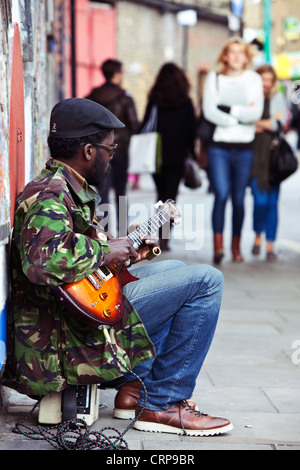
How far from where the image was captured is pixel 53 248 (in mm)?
3049

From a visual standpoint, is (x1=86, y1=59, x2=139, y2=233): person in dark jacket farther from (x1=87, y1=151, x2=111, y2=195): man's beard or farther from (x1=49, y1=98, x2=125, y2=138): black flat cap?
(x1=49, y1=98, x2=125, y2=138): black flat cap

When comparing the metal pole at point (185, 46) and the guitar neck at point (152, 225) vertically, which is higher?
the guitar neck at point (152, 225)

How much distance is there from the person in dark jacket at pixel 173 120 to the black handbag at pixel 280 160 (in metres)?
0.83

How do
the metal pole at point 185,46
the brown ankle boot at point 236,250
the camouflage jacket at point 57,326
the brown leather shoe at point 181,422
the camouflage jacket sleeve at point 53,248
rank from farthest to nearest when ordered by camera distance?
the metal pole at point 185,46
the brown ankle boot at point 236,250
the brown leather shoe at point 181,422
the camouflage jacket at point 57,326
the camouflage jacket sleeve at point 53,248

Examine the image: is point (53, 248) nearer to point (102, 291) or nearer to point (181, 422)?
point (102, 291)

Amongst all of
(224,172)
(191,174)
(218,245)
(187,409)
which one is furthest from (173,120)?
(187,409)

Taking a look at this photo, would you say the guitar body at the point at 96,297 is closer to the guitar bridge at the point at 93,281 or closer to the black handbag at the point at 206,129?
the guitar bridge at the point at 93,281

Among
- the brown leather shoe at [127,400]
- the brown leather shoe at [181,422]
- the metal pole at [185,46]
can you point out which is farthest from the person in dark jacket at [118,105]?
the metal pole at [185,46]

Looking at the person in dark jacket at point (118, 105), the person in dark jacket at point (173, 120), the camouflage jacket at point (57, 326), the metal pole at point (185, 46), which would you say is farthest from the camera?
the metal pole at point (185, 46)

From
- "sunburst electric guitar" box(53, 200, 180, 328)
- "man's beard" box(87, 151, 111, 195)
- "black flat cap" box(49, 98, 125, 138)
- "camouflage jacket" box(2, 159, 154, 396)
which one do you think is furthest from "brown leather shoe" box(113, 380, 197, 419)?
"black flat cap" box(49, 98, 125, 138)

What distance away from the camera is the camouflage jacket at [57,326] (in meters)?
3.19
